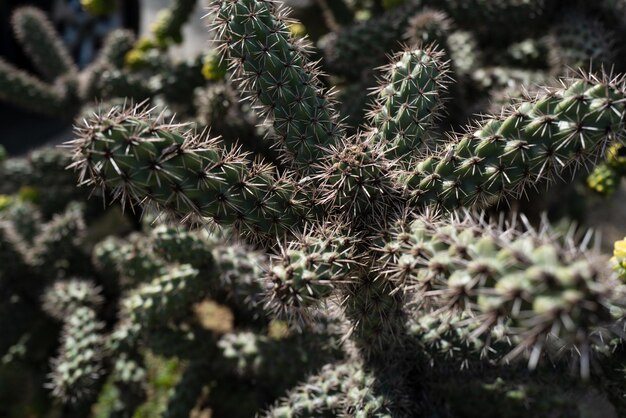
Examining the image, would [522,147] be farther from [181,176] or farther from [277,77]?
[181,176]

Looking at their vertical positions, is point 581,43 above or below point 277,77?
above

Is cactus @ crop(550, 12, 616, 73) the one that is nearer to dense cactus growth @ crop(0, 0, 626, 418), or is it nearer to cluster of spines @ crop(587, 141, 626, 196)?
dense cactus growth @ crop(0, 0, 626, 418)

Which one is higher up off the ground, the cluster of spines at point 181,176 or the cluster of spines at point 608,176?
the cluster of spines at point 608,176

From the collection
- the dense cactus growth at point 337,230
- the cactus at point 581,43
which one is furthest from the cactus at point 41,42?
the cactus at point 581,43

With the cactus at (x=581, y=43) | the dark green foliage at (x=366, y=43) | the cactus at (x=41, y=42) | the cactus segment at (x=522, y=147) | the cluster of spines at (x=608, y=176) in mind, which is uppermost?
the cactus at (x=41, y=42)

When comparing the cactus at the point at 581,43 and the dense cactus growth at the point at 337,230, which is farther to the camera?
the cactus at the point at 581,43

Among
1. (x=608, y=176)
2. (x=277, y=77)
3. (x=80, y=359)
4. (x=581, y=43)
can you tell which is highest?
(x=581, y=43)

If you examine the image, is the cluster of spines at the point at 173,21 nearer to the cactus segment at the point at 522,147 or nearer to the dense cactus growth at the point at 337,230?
the dense cactus growth at the point at 337,230

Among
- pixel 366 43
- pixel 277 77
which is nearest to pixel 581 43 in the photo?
pixel 366 43
